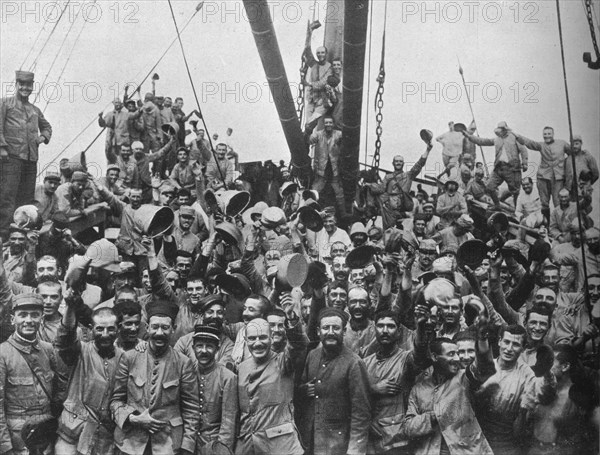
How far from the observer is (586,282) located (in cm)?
756

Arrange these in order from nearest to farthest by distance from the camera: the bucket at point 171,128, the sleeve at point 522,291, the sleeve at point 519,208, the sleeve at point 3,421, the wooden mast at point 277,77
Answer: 1. the sleeve at point 3,421
2. the sleeve at point 522,291
3. the wooden mast at point 277,77
4. the sleeve at point 519,208
5. the bucket at point 171,128

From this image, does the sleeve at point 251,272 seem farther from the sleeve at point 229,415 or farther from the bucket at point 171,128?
the bucket at point 171,128

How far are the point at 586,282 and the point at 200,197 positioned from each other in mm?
4453

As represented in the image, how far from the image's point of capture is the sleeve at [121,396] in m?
6.13

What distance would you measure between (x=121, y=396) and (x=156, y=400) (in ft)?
0.81

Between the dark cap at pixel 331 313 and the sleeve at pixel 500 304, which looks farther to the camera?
the sleeve at pixel 500 304

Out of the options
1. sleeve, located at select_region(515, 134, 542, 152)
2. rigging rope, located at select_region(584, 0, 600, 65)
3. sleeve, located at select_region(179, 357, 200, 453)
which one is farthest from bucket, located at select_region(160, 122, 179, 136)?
sleeve, located at select_region(179, 357, 200, 453)

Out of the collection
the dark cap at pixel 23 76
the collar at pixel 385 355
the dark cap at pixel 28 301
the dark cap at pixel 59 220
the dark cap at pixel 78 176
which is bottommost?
the collar at pixel 385 355

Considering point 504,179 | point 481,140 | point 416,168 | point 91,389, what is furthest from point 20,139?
point 504,179

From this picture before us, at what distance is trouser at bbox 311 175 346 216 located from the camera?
10.8 metres

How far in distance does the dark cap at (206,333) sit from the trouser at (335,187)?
4.59 meters

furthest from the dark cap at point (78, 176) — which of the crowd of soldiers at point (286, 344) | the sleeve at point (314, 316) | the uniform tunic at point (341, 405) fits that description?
the uniform tunic at point (341, 405)

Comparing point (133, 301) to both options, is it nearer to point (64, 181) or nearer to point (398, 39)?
point (64, 181)

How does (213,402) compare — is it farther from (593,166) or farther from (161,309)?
(593,166)
